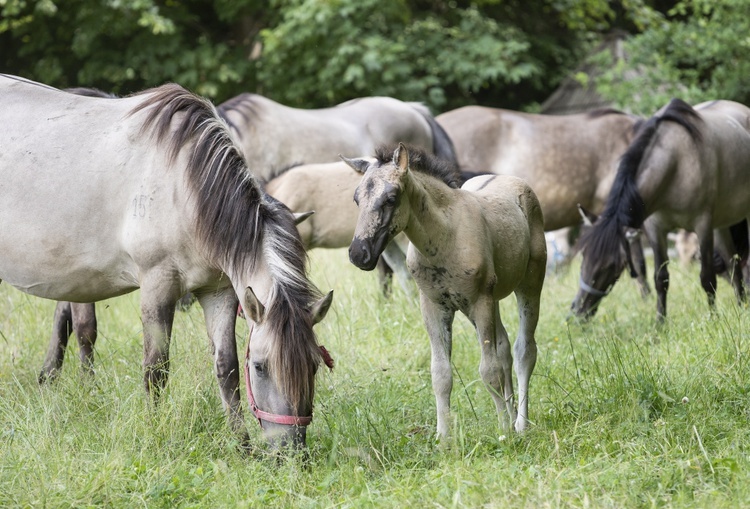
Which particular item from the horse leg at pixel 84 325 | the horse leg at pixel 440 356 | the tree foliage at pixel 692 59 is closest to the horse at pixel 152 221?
the horse leg at pixel 440 356

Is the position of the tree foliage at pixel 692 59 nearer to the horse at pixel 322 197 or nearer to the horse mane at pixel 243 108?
the horse mane at pixel 243 108

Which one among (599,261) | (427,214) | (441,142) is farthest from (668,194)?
(427,214)

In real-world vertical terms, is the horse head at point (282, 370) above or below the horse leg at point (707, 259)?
above

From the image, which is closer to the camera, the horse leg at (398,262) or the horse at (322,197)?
the horse at (322,197)

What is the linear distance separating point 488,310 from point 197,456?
1598 millimetres

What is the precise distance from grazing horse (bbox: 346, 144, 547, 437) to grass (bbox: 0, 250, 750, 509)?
0.27 m

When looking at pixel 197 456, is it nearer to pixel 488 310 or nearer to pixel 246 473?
pixel 246 473

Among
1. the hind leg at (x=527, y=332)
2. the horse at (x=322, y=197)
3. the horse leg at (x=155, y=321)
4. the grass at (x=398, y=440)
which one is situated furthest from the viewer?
the horse at (x=322, y=197)

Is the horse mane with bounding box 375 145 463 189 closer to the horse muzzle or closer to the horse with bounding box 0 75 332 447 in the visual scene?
the horse muzzle

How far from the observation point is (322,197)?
23.2 ft

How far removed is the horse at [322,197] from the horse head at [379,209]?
10.2 ft

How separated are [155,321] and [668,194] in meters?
4.88

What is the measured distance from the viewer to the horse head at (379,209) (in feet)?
12.3

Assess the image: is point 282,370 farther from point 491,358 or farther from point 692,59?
point 692,59
